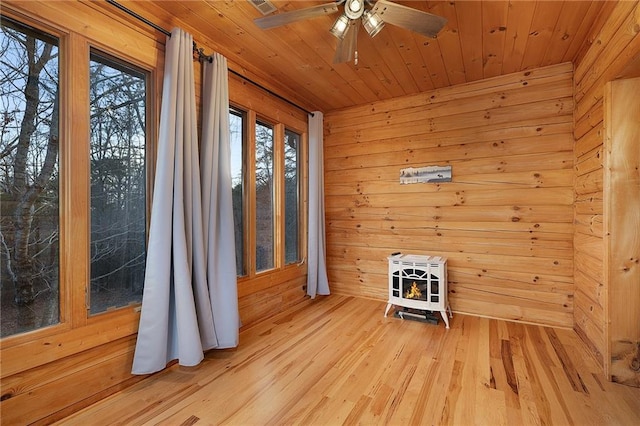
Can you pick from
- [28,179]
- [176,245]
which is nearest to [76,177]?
[28,179]

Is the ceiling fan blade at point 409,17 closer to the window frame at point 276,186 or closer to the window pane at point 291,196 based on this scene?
the window frame at point 276,186

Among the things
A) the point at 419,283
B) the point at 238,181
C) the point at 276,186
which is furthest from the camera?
the point at 276,186

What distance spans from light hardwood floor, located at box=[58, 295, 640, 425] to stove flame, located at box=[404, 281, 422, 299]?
0.35m

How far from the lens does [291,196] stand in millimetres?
3479

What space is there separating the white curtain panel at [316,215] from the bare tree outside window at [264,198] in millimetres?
552

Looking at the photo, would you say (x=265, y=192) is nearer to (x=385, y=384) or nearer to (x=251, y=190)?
(x=251, y=190)

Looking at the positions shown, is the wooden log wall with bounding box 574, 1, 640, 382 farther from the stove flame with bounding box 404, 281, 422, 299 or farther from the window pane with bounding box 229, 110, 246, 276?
the window pane with bounding box 229, 110, 246, 276

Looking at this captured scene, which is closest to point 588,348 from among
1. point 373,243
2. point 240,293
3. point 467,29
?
point 373,243

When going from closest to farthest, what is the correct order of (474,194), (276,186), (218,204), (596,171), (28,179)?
(28,179) → (596,171) → (218,204) → (474,194) → (276,186)

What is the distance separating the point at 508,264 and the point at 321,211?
2098mm

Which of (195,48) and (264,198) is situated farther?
(264,198)

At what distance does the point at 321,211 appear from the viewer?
3.58 metres

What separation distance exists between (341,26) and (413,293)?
2408 millimetres

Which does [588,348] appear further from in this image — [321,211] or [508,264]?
[321,211]
